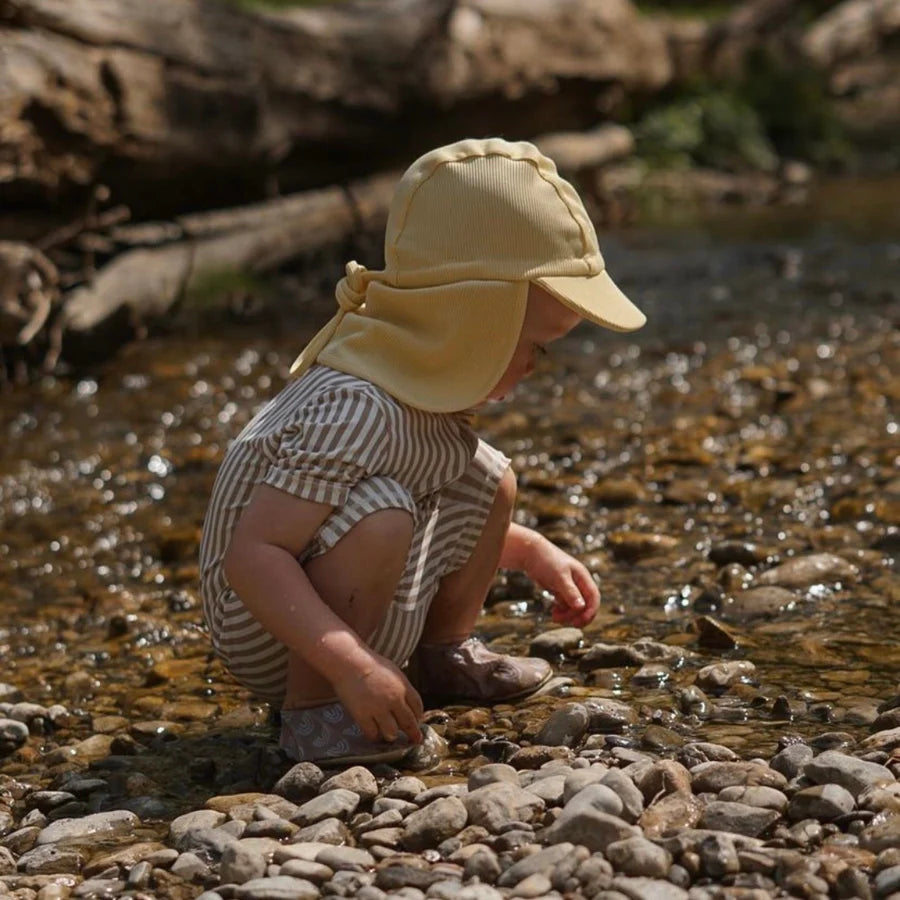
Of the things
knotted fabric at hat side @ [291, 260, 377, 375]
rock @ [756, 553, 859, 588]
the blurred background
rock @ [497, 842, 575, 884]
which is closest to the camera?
rock @ [497, 842, 575, 884]

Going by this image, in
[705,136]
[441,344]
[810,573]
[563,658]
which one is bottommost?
[563,658]

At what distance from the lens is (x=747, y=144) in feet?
43.5

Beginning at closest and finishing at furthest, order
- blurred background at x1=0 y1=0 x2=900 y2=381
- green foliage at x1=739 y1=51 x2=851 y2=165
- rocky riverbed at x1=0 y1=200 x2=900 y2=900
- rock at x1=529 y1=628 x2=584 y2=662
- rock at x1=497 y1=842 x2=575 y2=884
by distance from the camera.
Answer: rock at x1=497 y1=842 x2=575 y2=884, rocky riverbed at x1=0 y1=200 x2=900 y2=900, rock at x1=529 y1=628 x2=584 y2=662, blurred background at x1=0 y1=0 x2=900 y2=381, green foliage at x1=739 y1=51 x2=851 y2=165

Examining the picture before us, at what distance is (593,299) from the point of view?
3018mm

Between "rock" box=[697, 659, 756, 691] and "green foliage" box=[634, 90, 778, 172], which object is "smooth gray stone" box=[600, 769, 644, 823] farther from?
"green foliage" box=[634, 90, 778, 172]

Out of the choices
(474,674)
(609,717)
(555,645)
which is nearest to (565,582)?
(555,645)

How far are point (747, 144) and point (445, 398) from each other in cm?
1081

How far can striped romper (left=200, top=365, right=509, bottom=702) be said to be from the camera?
2.89 meters

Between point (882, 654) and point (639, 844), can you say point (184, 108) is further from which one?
point (639, 844)

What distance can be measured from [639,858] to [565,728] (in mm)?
643

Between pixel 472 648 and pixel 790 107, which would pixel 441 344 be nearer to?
pixel 472 648

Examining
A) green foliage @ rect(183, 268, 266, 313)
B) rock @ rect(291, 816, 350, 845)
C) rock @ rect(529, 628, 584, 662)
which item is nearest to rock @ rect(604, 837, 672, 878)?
rock @ rect(291, 816, 350, 845)

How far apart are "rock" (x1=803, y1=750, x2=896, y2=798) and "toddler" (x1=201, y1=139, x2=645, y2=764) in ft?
2.34

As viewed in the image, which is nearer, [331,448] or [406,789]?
[406,789]
